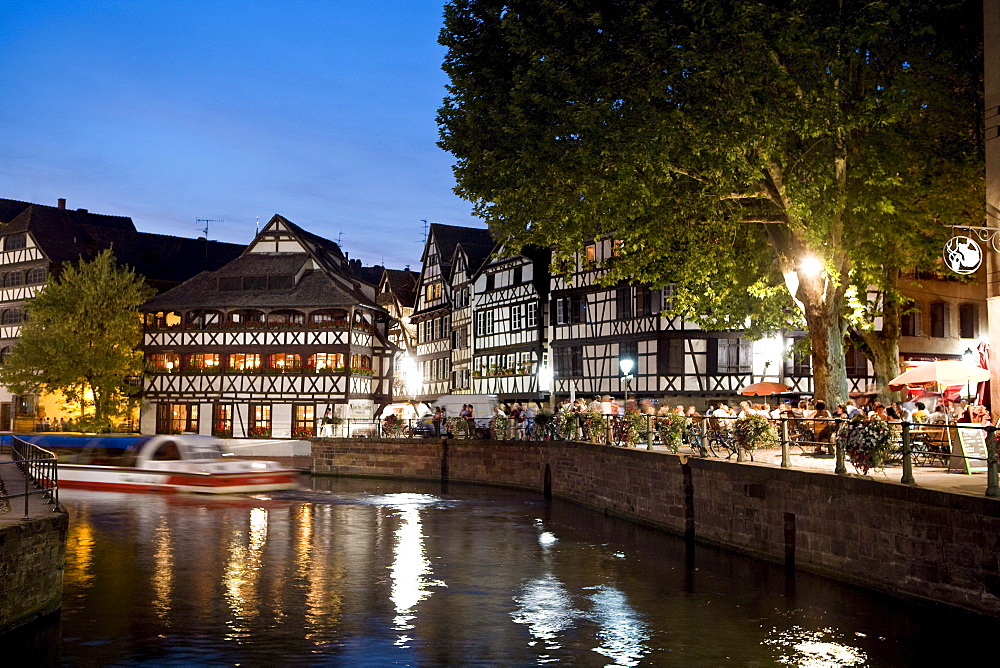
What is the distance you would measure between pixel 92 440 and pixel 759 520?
28.9 m

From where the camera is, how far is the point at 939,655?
542 inches

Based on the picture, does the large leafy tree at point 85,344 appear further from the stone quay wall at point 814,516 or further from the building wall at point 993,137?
the building wall at point 993,137

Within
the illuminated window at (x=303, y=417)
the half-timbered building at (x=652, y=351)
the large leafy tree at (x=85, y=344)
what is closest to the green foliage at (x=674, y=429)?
the half-timbered building at (x=652, y=351)

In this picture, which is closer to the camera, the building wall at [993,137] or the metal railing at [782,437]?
the metal railing at [782,437]

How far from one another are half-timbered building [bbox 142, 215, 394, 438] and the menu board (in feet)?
137

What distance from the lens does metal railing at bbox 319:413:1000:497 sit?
55.9ft

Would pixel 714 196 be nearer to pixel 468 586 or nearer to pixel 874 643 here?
pixel 468 586

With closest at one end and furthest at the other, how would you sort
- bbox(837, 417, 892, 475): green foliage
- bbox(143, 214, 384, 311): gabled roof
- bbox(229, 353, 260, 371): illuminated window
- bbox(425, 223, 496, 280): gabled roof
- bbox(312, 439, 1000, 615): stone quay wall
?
bbox(312, 439, 1000, 615): stone quay wall
bbox(837, 417, 892, 475): green foliage
bbox(143, 214, 384, 311): gabled roof
bbox(229, 353, 260, 371): illuminated window
bbox(425, 223, 496, 280): gabled roof

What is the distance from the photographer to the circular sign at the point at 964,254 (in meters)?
20.3

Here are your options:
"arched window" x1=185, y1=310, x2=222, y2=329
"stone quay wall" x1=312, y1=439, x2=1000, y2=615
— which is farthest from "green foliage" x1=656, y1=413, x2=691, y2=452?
"arched window" x1=185, y1=310, x2=222, y2=329

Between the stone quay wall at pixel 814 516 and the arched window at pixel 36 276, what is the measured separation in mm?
45844

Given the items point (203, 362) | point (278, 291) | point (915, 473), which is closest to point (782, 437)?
point (915, 473)

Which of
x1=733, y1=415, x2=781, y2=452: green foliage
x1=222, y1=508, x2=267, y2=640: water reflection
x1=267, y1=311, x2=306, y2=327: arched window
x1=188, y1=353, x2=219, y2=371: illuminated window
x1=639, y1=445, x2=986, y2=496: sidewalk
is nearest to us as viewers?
x1=639, y1=445, x2=986, y2=496: sidewalk

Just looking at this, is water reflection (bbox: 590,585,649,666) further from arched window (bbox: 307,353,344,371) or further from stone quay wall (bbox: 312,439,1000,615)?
arched window (bbox: 307,353,344,371)
